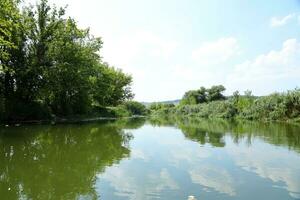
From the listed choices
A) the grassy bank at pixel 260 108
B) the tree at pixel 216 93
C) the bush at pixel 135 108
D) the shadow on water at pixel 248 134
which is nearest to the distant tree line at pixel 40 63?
the shadow on water at pixel 248 134

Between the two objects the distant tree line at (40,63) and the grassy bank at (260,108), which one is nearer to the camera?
the distant tree line at (40,63)

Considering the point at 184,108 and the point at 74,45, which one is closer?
the point at 74,45

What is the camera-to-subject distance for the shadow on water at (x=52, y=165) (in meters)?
8.97

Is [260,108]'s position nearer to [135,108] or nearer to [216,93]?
[135,108]

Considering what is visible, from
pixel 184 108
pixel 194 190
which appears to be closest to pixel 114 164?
pixel 194 190

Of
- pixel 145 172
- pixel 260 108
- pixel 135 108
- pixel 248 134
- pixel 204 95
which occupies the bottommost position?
pixel 145 172

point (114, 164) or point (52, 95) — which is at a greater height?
point (52, 95)

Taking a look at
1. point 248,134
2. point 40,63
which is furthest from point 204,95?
point 248,134

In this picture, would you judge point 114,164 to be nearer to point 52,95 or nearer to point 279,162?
point 279,162

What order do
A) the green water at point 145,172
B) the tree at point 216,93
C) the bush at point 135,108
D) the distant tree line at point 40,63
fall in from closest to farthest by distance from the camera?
the green water at point 145,172 < the distant tree line at point 40,63 < the bush at point 135,108 < the tree at point 216,93

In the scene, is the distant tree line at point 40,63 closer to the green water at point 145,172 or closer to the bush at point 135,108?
the green water at point 145,172

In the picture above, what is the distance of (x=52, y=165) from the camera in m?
12.4

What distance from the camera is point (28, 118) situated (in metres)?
34.7

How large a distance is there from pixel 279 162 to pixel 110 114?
4799 centimetres
